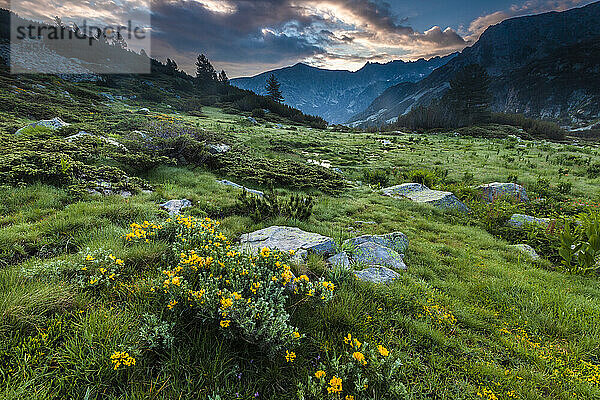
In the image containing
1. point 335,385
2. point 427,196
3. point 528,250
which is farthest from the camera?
point 427,196

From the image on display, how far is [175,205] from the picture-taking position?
275 inches

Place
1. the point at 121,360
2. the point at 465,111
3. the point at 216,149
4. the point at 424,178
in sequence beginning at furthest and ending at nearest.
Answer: the point at 465,111 < the point at 216,149 < the point at 424,178 < the point at 121,360

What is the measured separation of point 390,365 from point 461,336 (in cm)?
154

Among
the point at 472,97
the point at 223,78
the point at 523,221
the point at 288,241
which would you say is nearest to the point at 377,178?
the point at 523,221

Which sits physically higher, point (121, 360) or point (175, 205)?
point (175, 205)

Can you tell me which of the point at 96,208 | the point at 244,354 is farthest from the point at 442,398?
the point at 96,208

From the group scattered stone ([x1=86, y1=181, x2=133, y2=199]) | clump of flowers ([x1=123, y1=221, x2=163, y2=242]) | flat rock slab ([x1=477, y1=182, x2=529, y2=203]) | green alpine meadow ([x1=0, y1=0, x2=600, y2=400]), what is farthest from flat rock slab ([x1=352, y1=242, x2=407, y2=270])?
flat rock slab ([x1=477, y1=182, x2=529, y2=203])

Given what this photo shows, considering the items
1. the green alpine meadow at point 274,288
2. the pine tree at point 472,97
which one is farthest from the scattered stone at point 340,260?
the pine tree at point 472,97

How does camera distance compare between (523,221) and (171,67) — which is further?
(171,67)

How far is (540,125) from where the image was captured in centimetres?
4519

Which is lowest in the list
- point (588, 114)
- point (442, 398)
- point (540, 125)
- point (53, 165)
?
point (442, 398)

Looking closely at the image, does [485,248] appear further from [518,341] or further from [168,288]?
[168,288]

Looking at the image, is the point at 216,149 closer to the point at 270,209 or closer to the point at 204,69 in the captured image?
the point at 270,209

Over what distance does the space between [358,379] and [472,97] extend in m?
72.6
